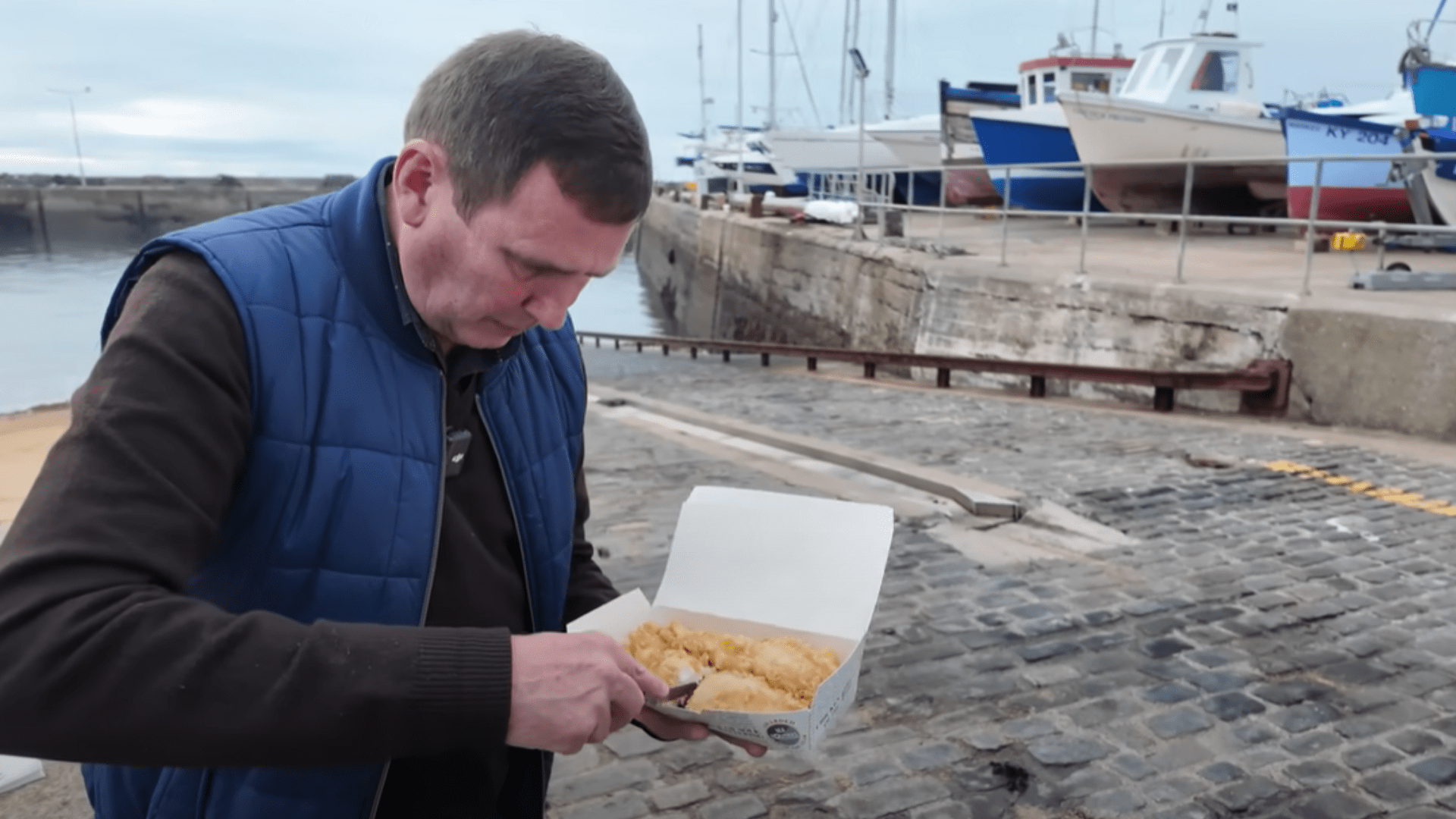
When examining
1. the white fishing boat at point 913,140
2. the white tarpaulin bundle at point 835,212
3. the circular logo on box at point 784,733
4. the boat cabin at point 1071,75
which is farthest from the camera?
the white fishing boat at point 913,140

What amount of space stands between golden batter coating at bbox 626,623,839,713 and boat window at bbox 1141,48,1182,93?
2313cm

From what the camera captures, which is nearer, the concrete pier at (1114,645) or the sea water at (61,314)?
the concrete pier at (1114,645)

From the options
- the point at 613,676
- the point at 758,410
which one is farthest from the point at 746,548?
the point at 758,410

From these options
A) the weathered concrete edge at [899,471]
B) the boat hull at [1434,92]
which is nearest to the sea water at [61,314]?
the weathered concrete edge at [899,471]

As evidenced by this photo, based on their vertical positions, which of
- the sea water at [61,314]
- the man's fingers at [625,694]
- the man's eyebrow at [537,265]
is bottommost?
the sea water at [61,314]

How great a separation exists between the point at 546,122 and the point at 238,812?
1.05 metres

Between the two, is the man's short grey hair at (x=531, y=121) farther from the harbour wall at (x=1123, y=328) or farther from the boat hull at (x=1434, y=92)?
the boat hull at (x=1434, y=92)

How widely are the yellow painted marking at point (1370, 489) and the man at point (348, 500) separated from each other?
587 centimetres

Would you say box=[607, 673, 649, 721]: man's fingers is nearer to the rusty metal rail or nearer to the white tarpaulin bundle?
the rusty metal rail

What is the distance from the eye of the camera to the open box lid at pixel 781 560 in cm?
207

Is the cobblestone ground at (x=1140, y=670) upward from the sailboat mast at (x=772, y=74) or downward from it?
downward

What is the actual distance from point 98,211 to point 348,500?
9642 cm

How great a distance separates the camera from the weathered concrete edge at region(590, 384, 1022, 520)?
604 centimetres

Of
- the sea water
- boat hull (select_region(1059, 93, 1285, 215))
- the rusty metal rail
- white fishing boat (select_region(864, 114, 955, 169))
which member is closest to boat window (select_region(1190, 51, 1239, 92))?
boat hull (select_region(1059, 93, 1285, 215))
